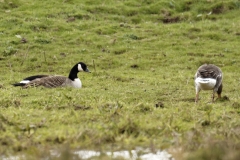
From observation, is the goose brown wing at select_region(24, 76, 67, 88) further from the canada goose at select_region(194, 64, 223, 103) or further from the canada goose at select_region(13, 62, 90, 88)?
the canada goose at select_region(194, 64, 223, 103)

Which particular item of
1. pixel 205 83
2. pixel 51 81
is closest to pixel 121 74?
pixel 51 81

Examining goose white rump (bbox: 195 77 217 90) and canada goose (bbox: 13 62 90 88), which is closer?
goose white rump (bbox: 195 77 217 90)

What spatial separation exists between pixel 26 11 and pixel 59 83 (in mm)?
10846

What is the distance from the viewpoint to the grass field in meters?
8.05

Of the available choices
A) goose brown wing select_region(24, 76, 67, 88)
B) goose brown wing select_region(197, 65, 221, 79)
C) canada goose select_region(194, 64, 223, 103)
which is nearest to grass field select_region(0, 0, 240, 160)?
canada goose select_region(194, 64, 223, 103)

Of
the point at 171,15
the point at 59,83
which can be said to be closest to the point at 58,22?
the point at 171,15

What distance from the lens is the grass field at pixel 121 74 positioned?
317 inches

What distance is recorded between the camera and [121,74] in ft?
60.2

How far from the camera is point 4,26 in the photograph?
23438 mm

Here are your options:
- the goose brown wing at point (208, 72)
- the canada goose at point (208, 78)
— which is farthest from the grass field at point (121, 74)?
the goose brown wing at point (208, 72)

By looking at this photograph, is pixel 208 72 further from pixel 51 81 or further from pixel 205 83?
pixel 51 81

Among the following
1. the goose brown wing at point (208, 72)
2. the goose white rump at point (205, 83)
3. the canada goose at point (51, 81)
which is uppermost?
the goose brown wing at point (208, 72)

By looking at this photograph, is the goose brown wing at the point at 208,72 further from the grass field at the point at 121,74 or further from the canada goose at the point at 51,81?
the canada goose at the point at 51,81

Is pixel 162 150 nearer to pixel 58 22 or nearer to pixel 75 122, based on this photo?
pixel 75 122
